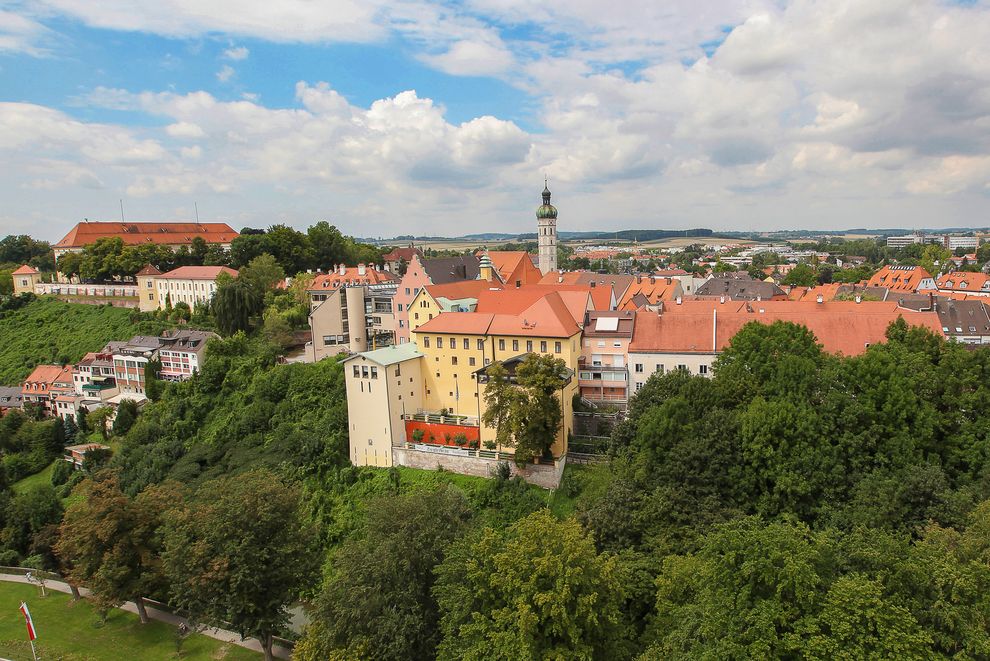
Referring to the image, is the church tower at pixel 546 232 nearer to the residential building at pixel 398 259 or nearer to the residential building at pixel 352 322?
the residential building at pixel 398 259

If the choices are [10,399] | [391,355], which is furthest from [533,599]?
[10,399]

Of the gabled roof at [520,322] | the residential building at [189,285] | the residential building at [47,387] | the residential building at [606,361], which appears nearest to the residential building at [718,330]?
the residential building at [606,361]

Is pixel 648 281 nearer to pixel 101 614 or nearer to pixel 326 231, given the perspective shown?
pixel 326 231

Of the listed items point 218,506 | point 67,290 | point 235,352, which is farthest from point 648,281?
point 67,290

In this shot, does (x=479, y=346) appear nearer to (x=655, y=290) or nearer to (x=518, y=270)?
(x=518, y=270)

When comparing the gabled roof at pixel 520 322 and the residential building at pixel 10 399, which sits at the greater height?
the gabled roof at pixel 520 322

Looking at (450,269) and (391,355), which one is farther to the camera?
(450,269)

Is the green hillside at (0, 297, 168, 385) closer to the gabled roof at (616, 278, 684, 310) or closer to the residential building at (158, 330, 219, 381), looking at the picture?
the residential building at (158, 330, 219, 381)
